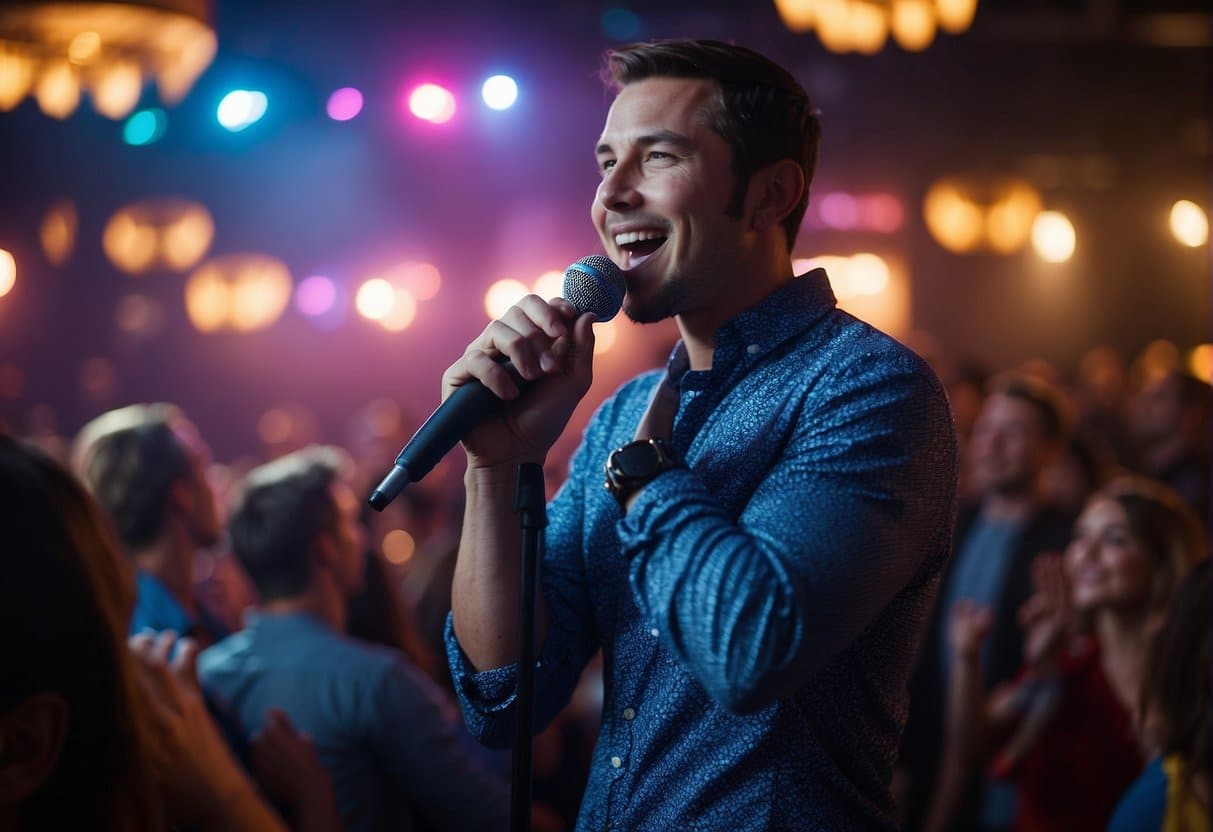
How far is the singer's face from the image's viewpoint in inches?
53.7

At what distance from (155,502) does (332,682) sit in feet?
2.90

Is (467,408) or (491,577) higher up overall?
(467,408)

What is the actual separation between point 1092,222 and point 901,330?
2.34 metres

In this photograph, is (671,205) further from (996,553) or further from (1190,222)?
(1190,222)

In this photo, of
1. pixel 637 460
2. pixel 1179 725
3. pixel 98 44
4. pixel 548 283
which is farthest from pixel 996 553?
pixel 548 283

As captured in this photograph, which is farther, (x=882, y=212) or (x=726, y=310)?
(x=882, y=212)

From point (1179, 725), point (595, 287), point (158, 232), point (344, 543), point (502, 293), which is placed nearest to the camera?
point (595, 287)

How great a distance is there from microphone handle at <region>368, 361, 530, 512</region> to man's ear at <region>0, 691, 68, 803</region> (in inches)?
13.3

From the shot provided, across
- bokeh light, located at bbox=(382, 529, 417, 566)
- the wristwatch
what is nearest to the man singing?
the wristwatch

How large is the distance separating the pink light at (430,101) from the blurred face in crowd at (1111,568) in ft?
11.0

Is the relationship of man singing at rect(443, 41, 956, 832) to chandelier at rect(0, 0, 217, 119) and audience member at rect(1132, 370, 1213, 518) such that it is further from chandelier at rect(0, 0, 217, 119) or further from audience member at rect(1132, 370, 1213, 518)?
audience member at rect(1132, 370, 1213, 518)

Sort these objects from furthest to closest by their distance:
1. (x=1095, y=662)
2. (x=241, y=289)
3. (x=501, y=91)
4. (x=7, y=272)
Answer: (x=241, y=289) → (x=7, y=272) → (x=501, y=91) → (x=1095, y=662)

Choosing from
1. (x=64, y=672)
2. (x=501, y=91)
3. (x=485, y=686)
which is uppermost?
(x=501, y=91)

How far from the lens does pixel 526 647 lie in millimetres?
1154
